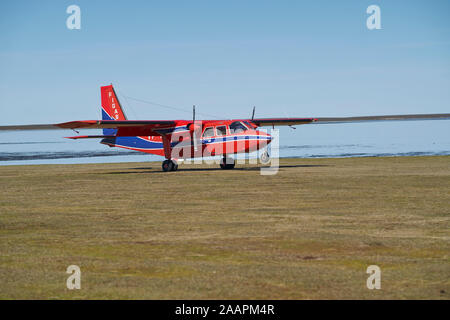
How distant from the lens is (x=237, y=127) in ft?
101

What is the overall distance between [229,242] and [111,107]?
1078 inches

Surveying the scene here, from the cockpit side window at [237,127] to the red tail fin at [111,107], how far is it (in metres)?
8.70

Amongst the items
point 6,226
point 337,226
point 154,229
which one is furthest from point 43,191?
point 337,226

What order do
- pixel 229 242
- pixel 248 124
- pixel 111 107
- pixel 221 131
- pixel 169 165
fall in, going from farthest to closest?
pixel 111 107 < pixel 248 124 < pixel 169 165 < pixel 221 131 < pixel 229 242

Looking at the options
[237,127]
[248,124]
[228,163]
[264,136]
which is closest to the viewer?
[264,136]

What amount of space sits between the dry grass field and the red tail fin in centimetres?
1678

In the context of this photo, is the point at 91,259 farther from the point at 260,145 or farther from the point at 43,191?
the point at 260,145

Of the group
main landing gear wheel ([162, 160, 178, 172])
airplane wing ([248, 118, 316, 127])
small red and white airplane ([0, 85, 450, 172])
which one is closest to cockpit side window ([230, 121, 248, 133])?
small red and white airplane ([0, 85, 450, 172])

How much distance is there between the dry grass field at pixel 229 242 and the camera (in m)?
7.43

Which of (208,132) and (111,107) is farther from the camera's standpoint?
(111,107)

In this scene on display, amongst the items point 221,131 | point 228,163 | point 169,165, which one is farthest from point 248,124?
point 169,165

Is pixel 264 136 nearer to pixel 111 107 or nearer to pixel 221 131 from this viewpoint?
pixel 221 131

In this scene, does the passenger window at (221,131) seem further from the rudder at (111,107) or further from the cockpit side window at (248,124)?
the rudder at (111,107)
